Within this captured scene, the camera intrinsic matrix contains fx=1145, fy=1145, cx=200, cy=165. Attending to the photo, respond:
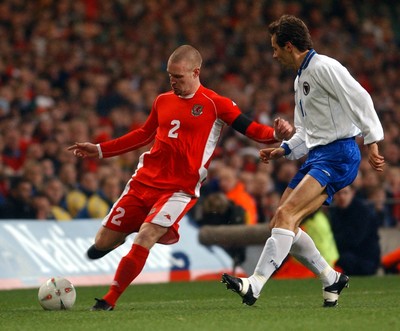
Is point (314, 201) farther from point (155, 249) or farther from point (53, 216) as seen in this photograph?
point (53, 216)

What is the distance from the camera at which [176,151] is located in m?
9.68

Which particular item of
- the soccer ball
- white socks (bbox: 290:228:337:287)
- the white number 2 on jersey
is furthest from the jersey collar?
the soccer ball

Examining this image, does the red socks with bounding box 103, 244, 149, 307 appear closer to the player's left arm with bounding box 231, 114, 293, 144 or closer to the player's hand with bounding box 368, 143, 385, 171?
the player's left arm with bounding box 231, 114, 293, 144

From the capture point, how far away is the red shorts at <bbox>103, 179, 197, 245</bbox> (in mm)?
9523

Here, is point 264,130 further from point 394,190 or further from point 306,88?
point 394,190

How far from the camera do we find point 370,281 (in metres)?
13.9

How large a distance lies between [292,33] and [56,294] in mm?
2860

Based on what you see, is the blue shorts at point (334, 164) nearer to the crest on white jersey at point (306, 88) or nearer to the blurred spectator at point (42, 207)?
the crest on white jersey at point (306, 88)

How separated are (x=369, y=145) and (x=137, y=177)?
7.11ft

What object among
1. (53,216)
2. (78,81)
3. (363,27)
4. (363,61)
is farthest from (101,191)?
(363,27)

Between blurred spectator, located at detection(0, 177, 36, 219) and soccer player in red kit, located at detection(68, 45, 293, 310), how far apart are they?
19.1 feet

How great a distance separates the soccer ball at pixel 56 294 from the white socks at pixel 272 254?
1.59m

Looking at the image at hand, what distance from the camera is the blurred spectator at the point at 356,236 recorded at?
49.5 ft

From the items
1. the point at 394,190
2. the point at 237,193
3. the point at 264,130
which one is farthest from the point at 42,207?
the point at 264,130
